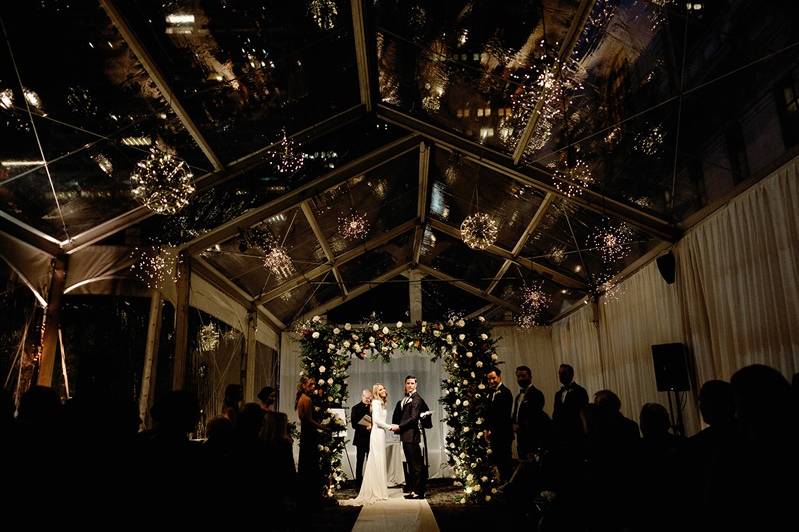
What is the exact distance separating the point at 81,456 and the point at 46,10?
10.8 ft

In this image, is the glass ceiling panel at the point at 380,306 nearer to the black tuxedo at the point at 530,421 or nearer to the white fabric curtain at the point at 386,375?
the white fabric curtain at the point at 386,375

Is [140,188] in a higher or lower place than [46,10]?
lower

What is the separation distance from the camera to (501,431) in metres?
7.63

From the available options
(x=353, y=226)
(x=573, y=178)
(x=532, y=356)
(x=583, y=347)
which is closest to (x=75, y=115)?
(x=353, y=226)

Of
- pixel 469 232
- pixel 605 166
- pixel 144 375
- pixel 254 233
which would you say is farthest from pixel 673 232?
pixel 144 375

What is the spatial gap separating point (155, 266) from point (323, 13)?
3465mm

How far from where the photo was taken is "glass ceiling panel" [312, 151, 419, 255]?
780 cm

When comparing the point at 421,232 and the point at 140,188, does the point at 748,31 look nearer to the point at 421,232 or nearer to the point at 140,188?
the point at 140,188

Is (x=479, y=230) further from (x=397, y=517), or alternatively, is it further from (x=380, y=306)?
(x=380, y=306)

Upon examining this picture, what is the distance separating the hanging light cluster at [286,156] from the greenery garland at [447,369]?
332 centimetres

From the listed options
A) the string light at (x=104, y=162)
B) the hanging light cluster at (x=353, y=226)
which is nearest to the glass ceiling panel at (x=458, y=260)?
the hanging light cluster at (x=353, y=226)

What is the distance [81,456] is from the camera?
1.71 meters

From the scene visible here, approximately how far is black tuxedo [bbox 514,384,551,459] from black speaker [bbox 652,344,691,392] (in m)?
1.46

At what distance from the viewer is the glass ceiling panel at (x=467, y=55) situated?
467cm
